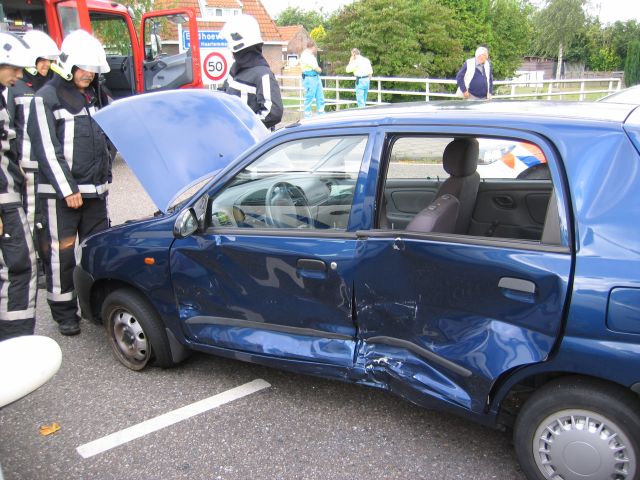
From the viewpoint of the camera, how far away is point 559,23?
43.2m

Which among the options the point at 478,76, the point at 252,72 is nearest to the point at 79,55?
the point at 252,72

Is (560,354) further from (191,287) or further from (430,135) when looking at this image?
(191,287)

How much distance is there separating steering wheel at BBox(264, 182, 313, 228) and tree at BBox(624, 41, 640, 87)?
29668 millimetres

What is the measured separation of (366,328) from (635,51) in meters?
31.2

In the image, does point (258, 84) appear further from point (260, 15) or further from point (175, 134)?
point (260, 15)

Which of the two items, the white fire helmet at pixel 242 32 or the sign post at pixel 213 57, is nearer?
the white fire helmet at pixel 242 32

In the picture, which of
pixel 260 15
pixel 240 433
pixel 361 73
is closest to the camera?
pixel 240 433

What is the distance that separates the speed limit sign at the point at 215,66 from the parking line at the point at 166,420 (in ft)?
23.1

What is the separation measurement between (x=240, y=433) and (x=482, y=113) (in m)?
1.98

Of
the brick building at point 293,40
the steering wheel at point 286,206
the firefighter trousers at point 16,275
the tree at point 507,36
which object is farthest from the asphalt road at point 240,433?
the brick building at point 293,40

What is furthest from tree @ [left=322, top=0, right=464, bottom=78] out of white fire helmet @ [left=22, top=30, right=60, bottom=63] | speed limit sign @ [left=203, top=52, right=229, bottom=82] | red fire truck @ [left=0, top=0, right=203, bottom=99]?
white fire helmet @ [left=22, top=30, right=60, bottom=63]

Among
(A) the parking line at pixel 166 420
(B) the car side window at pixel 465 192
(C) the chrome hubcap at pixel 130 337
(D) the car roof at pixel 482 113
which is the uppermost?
(D) the car roof at pixel 482 113

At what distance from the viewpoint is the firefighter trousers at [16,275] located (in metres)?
3.57

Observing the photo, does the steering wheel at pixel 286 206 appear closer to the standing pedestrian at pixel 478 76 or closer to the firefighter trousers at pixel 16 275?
the firefighter trousers at pixel 16 275
